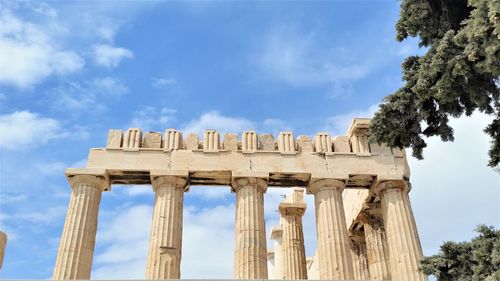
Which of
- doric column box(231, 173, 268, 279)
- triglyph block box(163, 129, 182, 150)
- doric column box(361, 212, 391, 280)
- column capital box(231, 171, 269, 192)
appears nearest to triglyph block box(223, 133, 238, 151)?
column capital box(231, 171, 269, 192)

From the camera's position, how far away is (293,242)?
24.5 metres

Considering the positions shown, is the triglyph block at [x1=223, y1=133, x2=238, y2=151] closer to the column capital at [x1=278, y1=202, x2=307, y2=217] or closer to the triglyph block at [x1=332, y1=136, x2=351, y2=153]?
the triglyph block at [x1=332, y1=136, x2=351, y2=153]

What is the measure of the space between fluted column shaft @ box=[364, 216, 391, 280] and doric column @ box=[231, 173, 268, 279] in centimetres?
623

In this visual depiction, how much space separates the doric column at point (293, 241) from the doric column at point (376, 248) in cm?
309

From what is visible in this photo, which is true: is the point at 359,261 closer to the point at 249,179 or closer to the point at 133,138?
the point at 249,179

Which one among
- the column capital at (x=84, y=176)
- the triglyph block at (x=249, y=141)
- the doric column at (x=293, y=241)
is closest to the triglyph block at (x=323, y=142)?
the triglyph block at (x=249, y=141)

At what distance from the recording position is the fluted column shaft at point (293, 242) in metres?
23.8

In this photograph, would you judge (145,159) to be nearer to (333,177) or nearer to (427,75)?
(333,177)

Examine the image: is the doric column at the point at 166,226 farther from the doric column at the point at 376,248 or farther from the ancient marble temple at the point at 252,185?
the doric column at the point at 376,248

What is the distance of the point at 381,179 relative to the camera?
21.7m

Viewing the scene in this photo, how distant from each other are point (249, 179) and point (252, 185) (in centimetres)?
29

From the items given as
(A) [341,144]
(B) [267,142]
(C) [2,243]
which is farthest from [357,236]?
(C) [2,243]

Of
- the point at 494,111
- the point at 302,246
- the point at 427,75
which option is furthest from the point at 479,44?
the point at 302,246

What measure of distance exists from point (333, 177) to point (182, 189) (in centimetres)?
643
